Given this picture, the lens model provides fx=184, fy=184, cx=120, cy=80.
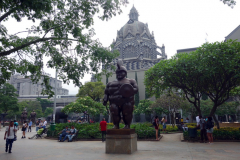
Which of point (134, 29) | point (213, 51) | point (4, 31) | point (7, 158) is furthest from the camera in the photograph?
point (134, 29)

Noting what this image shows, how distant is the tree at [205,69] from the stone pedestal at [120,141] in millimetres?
7684

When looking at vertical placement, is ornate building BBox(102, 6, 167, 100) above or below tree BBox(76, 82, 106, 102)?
above

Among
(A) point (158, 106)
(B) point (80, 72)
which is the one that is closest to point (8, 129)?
(B) point (80, 72)

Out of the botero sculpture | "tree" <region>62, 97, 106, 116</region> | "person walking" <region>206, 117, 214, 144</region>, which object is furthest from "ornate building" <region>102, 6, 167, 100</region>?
the botero sculpture

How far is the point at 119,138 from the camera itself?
776 cm

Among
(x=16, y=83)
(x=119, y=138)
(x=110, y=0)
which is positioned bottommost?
(x=119, y=138)

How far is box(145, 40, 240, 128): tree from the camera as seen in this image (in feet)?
40.9

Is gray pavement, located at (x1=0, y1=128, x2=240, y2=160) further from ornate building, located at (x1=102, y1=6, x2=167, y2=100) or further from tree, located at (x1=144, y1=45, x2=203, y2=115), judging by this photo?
ornate building, located at (x1=102, y1=6, x2=167, y2=100)

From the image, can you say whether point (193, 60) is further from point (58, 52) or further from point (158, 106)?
point (158, 106)

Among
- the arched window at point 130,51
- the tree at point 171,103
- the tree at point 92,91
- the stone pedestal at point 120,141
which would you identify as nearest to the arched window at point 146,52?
the arched window at point 130,51

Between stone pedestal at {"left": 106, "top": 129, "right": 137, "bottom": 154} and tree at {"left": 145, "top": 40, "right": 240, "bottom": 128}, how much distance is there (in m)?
7.68

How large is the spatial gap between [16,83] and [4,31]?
87015mm

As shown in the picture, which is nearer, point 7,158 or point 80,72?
point 7,158

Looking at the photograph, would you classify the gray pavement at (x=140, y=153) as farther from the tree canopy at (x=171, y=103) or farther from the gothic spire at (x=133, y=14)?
the gothic spire at (x=133, y=14)
